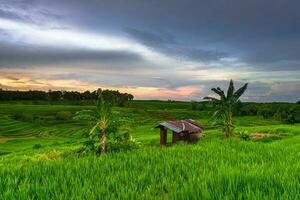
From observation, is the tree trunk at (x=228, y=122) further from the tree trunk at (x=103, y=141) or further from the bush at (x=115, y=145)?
the tree trunk at (x=103, y=141)

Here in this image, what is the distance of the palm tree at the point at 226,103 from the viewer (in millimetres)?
24031

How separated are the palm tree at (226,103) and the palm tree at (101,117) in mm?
Answer: 10479

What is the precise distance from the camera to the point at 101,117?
48.9ft

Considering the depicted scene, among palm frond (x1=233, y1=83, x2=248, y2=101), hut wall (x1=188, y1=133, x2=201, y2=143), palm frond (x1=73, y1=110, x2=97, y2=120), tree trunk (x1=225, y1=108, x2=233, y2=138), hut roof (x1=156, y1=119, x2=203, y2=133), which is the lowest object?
hut wall (x1=188, y1=133, x2=201, y2=143)

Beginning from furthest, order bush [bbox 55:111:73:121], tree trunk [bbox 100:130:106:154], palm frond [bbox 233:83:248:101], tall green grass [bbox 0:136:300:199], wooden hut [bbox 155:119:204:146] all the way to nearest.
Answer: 1. bush [bbox 55:111:73:121]
2. wooden hut [bbox 155:119:204:146]
3. palm frond [bbox 233:83:248:101]
4. tree trunk [bbox 100:130:106:154]
5. tall green grass [bbox 0:136:300:199]

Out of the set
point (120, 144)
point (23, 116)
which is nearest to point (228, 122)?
point (120, 144)

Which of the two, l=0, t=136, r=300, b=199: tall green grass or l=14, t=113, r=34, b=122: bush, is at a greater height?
l=0, t=136, r=300, b=199: tall green grass

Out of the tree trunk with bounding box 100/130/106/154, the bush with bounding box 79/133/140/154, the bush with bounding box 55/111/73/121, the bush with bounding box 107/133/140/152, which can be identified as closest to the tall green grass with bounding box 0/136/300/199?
the tree trunk with bounding box 100/130/106/154

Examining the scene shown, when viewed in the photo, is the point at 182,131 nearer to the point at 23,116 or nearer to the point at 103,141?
the point at 103,141

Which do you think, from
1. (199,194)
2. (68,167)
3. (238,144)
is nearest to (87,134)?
(68,167)

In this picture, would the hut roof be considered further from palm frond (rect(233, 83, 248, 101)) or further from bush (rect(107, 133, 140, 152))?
bush (rect(107, 133, 140, 152))

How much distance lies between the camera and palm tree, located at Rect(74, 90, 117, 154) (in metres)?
14.7

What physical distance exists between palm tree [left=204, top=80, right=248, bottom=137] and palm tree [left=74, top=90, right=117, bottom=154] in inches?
413

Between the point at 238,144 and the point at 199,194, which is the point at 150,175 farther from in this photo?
the point at 238,144
